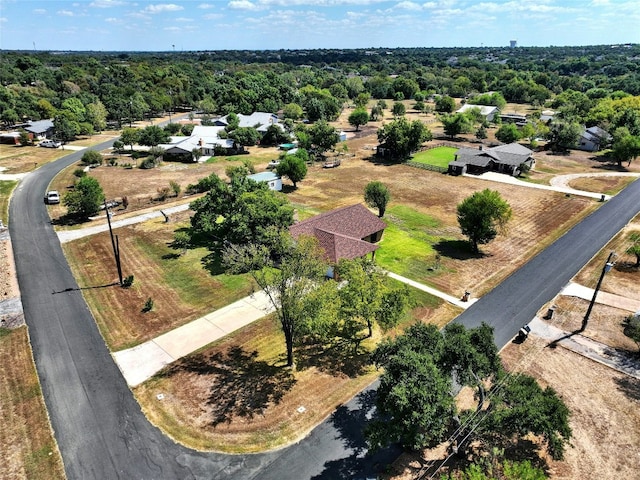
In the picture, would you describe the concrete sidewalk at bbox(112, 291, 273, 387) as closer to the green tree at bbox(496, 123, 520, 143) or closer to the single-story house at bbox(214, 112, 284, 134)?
the single-story house at bbox(214, 112, 284, 134)

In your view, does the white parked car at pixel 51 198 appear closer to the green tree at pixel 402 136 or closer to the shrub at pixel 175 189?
the shrub at pixel 175 189

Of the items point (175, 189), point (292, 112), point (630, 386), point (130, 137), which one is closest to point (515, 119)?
point (292, 112)

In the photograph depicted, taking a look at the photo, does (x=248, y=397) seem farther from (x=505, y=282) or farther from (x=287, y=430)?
(x=505, y=282)

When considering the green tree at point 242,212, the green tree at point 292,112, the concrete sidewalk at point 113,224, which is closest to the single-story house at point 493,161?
the green tree at point 242,212

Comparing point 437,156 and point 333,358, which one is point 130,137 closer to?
point 437,156

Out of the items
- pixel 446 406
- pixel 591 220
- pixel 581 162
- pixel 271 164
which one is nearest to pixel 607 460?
pixel 446 406
